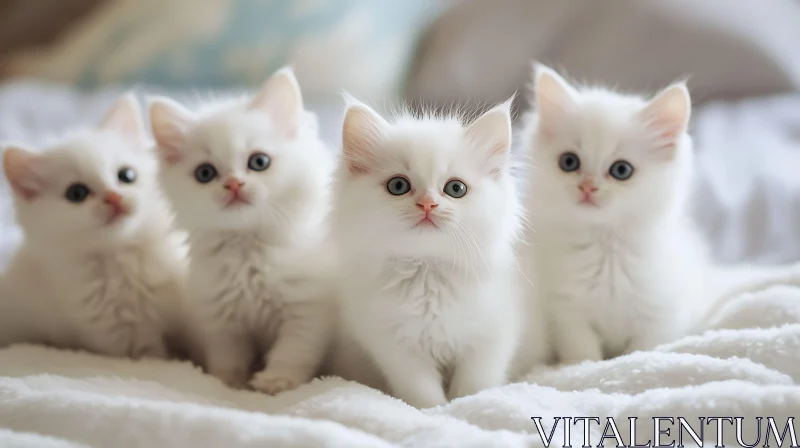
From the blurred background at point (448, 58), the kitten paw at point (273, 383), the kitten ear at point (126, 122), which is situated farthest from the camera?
the blurred background at point (448, 58)

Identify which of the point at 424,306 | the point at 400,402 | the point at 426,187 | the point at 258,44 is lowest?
the point at 400,402

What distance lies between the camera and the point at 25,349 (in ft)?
4.00

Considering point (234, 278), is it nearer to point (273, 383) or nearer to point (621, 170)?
point (273, 383)

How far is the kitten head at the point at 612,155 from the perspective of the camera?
3.75 feet

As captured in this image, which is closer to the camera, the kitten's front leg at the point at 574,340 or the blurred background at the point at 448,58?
the kitten's front leg at the point at 574,340

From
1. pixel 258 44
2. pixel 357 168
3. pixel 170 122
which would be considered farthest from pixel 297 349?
pixel 258 44

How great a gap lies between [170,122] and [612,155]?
72cm

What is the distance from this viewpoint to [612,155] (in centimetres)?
115

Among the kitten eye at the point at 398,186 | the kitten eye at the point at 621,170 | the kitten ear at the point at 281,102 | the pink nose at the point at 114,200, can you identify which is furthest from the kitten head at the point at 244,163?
the kitten eye at the point at 621,170

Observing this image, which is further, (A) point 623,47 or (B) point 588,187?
(A) point 623,47

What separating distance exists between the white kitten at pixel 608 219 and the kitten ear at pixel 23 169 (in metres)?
0.87

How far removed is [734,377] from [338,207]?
59 centimetres

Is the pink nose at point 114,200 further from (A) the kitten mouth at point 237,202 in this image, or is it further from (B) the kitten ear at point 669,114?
(B) the kitten ear at point 669,114

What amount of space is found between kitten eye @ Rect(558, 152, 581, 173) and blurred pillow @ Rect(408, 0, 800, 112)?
2.94 feet
